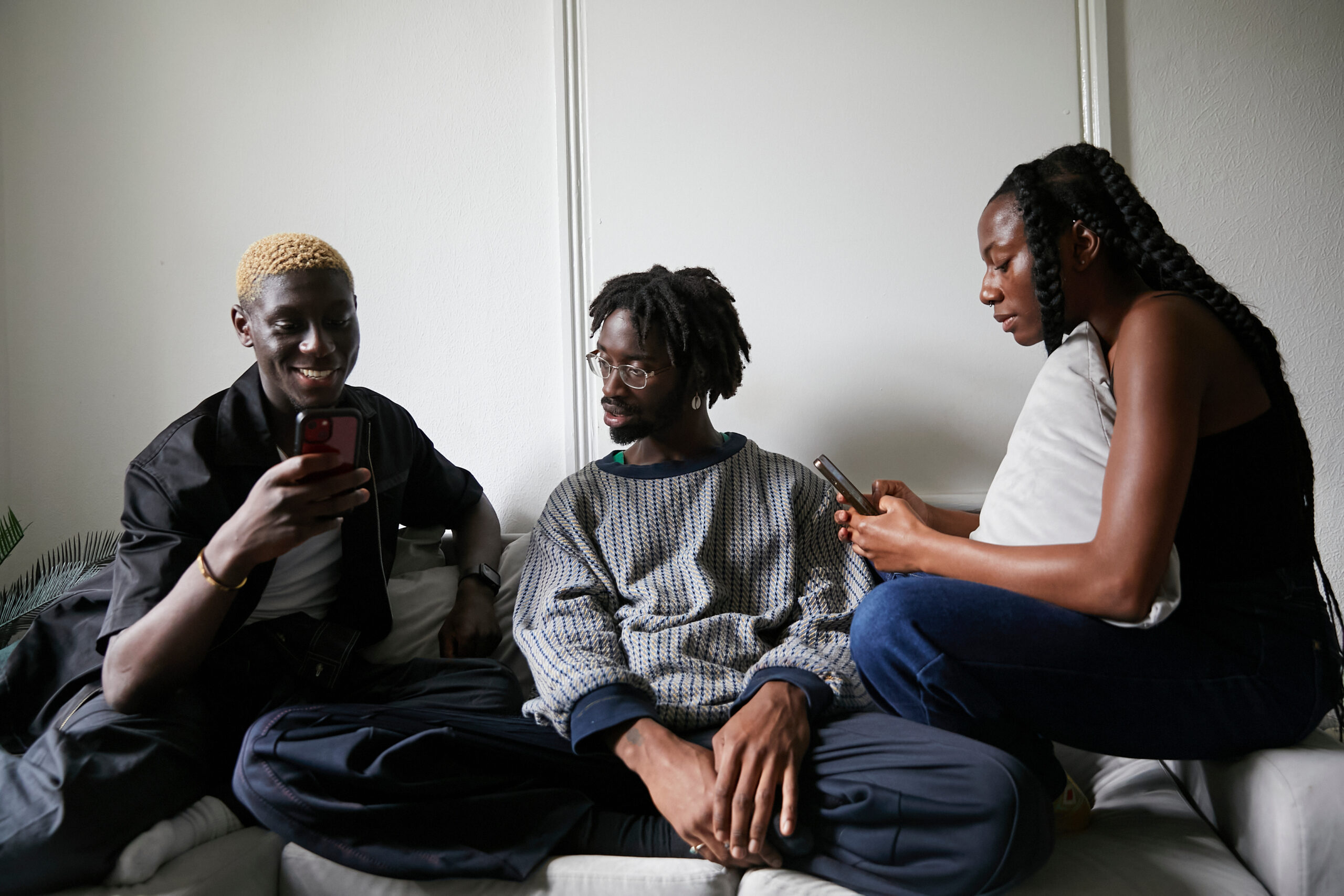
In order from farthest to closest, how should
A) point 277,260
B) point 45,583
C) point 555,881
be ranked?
point 45,583 → point 277,260 → point 555,881

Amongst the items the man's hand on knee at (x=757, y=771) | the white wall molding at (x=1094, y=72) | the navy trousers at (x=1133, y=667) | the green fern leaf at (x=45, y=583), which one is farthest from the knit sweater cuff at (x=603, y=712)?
the white wall molding at (x=1094, y=72)

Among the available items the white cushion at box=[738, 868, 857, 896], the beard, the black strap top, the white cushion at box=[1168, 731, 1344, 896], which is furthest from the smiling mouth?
the white cushion at box=[1168, 731, 1344, 896]

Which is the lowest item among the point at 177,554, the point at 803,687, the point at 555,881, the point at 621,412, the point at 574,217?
the point at 555,881

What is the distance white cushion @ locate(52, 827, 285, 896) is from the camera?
3.46ft

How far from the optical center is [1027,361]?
6.33ft

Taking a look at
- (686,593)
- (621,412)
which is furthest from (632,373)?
(686,593)

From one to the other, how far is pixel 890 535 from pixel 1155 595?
0.37 metres

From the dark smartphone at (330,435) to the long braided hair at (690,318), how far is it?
0.57m

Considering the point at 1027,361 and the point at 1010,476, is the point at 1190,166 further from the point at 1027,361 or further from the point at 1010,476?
the point at 1010,476

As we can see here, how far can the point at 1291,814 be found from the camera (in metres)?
1.01

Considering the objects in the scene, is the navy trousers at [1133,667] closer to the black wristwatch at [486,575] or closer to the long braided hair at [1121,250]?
the long braided hair at [1121,250]

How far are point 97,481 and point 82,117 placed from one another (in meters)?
0.94

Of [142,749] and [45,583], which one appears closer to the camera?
[142,749]

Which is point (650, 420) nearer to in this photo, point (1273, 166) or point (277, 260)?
point (277, 260)
